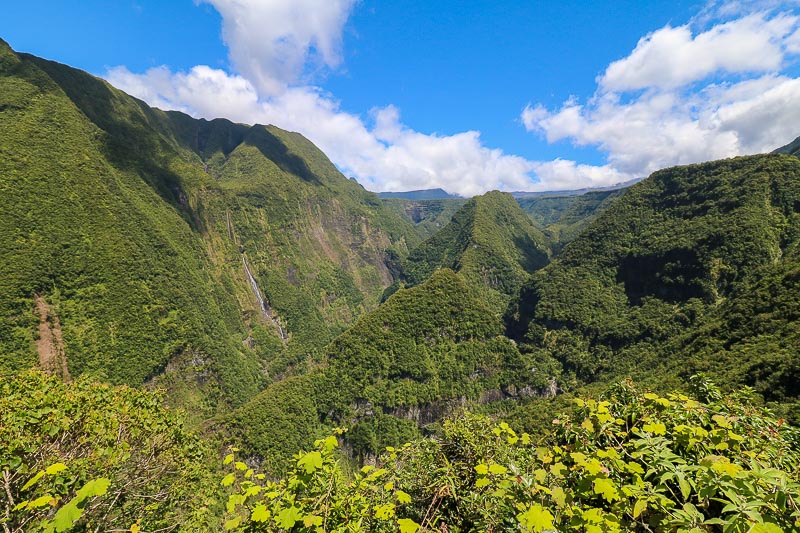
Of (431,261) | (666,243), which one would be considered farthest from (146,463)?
(431,261)

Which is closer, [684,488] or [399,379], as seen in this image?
[684,488]

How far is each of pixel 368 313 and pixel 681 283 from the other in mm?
76162

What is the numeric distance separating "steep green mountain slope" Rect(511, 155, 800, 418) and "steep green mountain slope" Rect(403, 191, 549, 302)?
31.0 metres

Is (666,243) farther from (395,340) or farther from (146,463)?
(146,463)

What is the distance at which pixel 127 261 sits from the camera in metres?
91.8

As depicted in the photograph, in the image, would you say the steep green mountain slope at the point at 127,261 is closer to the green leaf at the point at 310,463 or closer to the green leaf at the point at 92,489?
the green leaf at the point at 92,489

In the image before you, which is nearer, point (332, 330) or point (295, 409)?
point (295, 409)

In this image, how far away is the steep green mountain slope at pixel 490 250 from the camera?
14725 centimetres

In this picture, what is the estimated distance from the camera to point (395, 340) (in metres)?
74.9

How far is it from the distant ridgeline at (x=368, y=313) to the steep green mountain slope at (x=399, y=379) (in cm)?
38

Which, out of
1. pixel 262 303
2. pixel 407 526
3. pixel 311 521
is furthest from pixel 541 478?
pixel 262 303

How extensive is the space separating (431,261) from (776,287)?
509 feet

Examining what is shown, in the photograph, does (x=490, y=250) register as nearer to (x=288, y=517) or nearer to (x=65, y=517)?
(x=288, y=517)

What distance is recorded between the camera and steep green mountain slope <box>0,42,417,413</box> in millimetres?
75438
